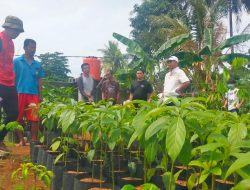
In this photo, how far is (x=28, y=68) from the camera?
479cm

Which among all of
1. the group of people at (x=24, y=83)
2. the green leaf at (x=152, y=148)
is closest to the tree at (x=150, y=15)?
the group of people at (x=24, y=83)

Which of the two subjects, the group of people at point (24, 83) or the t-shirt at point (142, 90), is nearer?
the group of people at point (24, 83)

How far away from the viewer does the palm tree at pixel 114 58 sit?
24575 mm

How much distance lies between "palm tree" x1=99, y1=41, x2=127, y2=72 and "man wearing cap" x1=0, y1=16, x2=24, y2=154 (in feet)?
54.5

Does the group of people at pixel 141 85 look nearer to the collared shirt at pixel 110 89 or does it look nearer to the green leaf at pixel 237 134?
the collared shirt at pixel 110 89

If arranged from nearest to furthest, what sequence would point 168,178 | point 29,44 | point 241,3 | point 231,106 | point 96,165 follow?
point 168,178 → point 96,165 → point 29,44 → point 231,106 → point 241,3

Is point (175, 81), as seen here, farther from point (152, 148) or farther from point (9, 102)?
point (152, 148)

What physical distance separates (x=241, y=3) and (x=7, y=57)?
55.9 feet

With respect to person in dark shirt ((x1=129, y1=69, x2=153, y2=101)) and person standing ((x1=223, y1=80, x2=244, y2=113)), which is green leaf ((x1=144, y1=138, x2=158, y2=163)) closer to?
person standing ((x1=223, y1=80, x2=244, y2=113))

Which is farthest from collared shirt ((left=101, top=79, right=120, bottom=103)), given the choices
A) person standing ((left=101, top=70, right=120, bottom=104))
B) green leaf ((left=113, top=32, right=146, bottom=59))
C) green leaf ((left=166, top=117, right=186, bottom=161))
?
green leaf ((left=166, top=117, right=186, bottom=161))

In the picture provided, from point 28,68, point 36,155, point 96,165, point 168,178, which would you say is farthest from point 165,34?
point 168,178

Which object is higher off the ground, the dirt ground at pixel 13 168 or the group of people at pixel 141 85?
the group of people at pixel 141 85

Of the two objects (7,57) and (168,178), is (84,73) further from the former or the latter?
(168,178)

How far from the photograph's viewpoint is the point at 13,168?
3.61 meters
